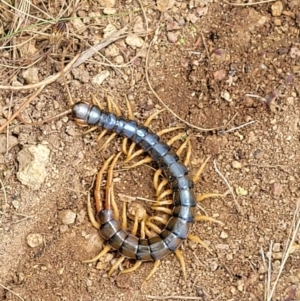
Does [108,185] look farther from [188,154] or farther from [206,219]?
[206,219]

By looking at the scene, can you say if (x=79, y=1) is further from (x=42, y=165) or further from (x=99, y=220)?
(x=99, y=220)

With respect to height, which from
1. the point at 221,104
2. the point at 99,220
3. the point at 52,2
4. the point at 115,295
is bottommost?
the point at 115,295

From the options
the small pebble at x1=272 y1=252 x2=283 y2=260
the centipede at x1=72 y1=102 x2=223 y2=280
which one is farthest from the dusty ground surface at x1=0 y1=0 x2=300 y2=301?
the centipede at x1=72 y1=102 x2=223 y2=280

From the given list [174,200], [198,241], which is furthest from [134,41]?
[198,241]

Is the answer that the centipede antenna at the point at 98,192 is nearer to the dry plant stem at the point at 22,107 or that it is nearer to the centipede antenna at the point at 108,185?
the centipede antenna at the point at 108,185

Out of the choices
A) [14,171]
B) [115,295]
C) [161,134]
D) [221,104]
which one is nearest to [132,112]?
[161,134]
